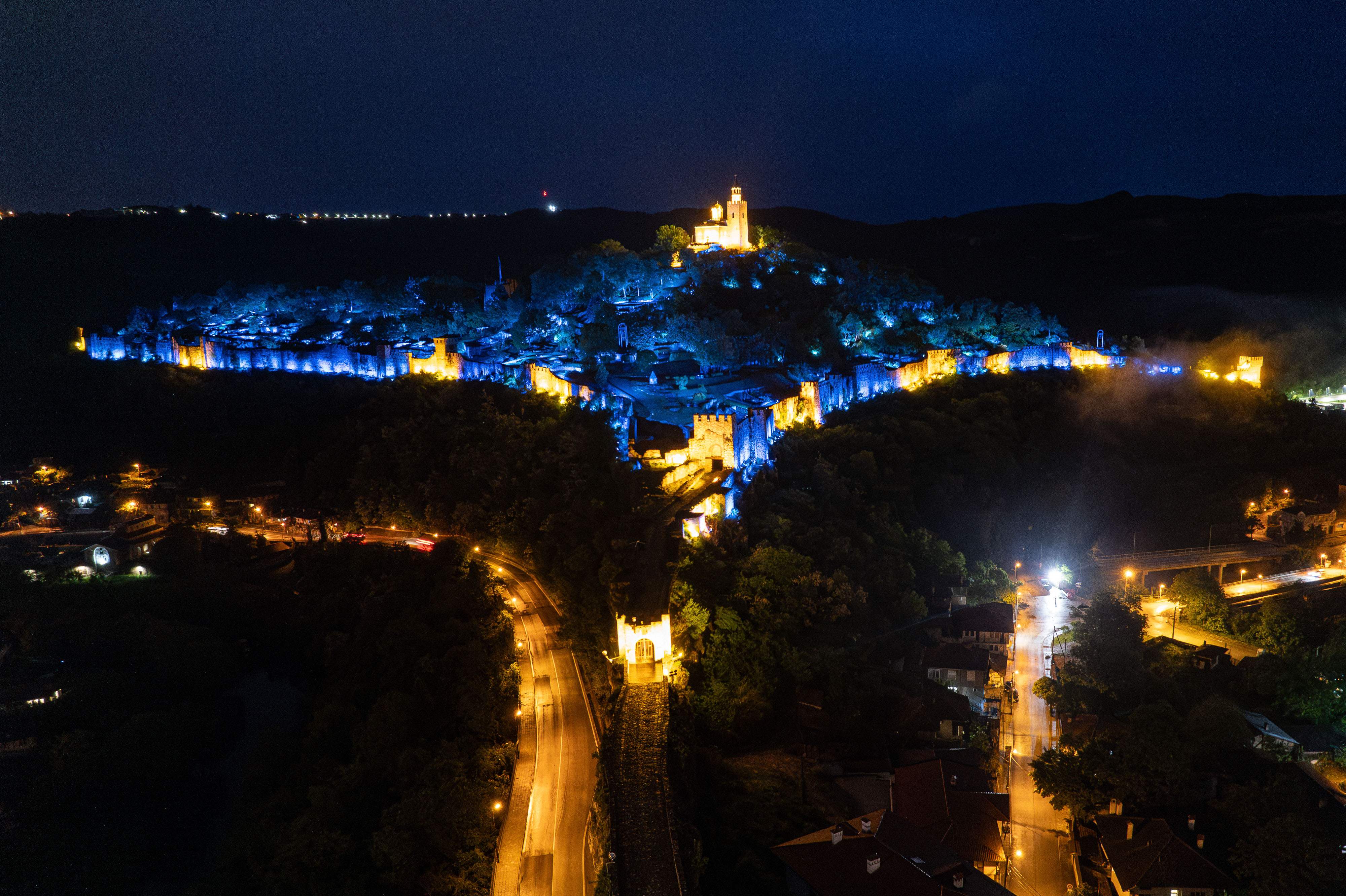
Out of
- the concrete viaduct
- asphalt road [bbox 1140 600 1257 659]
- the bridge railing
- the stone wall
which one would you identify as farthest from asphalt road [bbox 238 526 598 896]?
the bridge railing

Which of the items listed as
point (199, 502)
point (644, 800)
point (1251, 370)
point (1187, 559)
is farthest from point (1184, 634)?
point (199, 502)

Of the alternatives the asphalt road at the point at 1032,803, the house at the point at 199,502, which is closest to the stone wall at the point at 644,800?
the asphalt road at the point at 1032,803

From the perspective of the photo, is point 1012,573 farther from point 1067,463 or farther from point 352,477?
point 352,477

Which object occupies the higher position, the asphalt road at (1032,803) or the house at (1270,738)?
the house at (1270,738)

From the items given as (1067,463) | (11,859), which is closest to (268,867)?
(11,859)

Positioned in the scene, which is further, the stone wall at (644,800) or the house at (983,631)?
the house at (983,631)

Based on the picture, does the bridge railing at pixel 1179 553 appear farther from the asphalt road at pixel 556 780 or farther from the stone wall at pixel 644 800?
the stone wall at pixel 644 800

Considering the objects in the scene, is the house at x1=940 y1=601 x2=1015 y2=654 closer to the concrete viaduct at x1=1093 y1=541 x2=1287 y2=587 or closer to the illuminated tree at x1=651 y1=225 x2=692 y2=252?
the concrete viaduct at x1=1093 y1=541 x2=1287 y2=587

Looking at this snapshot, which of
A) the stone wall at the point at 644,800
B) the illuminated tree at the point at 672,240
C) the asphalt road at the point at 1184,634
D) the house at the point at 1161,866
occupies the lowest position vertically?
the house at the point at 1161,866

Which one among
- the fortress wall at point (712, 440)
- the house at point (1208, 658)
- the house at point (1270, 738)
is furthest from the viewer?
the fortress wall at point (712, 440)
